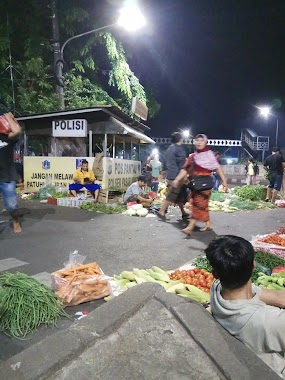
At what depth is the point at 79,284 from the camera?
12.6ft

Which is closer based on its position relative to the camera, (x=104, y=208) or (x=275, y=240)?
(x=275, y=240)

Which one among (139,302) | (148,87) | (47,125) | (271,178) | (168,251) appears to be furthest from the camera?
(148,87)

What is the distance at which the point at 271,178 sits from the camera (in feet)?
42.6

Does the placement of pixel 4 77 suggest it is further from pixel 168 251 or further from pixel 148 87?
pixel 168 251

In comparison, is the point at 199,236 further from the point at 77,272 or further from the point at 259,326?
the point at 259,326

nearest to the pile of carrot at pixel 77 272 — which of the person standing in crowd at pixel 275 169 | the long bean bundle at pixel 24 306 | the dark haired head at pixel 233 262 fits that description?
the long bean bundle at pixel 24 306

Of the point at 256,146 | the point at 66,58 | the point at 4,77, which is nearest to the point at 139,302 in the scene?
the point at 4,77

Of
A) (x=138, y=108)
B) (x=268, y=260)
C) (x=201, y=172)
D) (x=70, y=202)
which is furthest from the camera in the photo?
(x=138, y=108)

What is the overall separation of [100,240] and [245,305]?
5068 millimetres

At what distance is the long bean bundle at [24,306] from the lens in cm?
318

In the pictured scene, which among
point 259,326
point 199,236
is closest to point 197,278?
point 259,326

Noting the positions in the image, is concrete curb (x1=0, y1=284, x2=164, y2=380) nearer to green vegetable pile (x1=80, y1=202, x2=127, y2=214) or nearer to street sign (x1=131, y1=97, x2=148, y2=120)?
green vegetable pile (x1=80, y1=202, x2=127, y2=214)

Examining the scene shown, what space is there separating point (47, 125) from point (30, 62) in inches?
144

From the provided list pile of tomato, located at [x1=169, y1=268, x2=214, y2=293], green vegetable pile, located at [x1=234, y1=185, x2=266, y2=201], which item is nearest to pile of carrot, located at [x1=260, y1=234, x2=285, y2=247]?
pile of tomato, located at [x1=169, y1=268, x2=214, y2=293]
